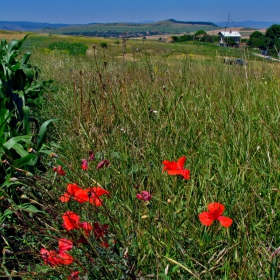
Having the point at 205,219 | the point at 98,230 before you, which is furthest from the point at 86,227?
the point at 205,219

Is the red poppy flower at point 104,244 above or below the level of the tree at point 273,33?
below

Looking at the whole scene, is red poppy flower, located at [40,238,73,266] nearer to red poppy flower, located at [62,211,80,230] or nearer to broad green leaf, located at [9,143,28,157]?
red poppy flower, located at [62,211,80,230]

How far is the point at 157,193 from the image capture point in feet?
5.21

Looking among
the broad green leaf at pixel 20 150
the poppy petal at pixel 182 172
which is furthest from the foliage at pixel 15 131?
the poppy petal at pixel 182 172

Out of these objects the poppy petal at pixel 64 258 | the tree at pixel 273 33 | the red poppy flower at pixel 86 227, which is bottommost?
the poppy petal at pixel 64 258

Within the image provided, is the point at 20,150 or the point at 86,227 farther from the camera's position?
the point at 20,150

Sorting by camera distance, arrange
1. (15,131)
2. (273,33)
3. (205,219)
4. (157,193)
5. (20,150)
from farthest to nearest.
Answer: (273,33)
(15,131)
(20,150)
(157,193)
(205,219)

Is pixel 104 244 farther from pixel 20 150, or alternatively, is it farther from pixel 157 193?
pixel 20 150

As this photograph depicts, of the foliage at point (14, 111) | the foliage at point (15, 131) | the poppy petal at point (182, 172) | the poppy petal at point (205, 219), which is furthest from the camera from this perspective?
the foliage at point (14, 111)

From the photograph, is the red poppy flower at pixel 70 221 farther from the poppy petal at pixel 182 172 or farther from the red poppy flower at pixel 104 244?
the poppy petal at pixel 182 172

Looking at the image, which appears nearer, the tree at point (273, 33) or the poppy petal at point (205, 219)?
the poppy petal at point (205, 219)

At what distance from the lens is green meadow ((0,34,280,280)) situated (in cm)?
121

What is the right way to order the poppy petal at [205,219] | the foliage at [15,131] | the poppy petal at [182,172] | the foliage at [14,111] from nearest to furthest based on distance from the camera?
the poppy petal at [205,219] < the poppy petal at [182,172] < the foliage at [15,131] < the foliage at [14,111]

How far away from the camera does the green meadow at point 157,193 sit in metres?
1.21
